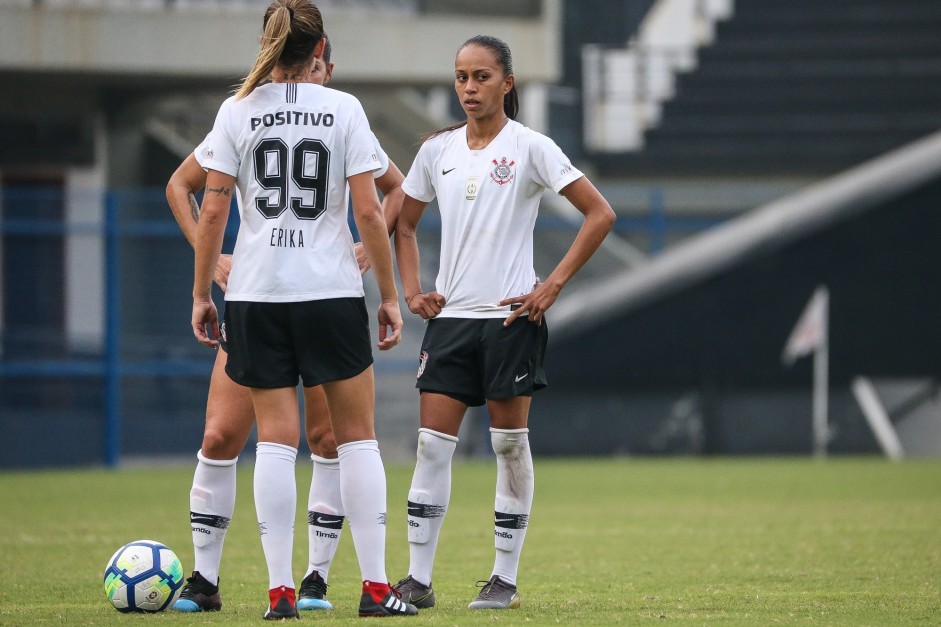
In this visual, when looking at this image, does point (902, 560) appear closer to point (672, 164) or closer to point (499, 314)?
point (499, 314)

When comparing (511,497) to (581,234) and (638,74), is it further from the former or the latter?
(638,74)

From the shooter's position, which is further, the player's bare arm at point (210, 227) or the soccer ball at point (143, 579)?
the soccer ball at point (143, 579)

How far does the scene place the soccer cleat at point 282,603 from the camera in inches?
183


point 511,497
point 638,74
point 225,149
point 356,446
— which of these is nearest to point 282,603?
point 356,446

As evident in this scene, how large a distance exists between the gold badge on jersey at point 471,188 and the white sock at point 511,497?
32.3 inches

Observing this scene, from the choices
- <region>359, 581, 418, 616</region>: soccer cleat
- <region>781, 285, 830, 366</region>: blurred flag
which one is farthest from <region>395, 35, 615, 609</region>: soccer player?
<region>781, 285, 830, 366</region>: blurred flag

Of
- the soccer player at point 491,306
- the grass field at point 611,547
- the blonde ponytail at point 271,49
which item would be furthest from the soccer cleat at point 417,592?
the blonde ponytail at point 271,49

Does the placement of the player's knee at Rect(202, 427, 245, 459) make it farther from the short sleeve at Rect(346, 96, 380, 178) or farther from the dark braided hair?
the dark braided hair

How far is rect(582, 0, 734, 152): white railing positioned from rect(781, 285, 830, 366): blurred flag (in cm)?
1014

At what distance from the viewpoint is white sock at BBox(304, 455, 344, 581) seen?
529 centimetres

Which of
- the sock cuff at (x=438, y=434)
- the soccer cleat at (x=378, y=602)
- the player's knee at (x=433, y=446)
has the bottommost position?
the soccer cleat at (x=378, y=602)

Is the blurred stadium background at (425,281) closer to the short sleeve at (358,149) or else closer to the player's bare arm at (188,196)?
the player's bare arm at (188,196)

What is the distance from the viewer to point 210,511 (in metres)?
5.18

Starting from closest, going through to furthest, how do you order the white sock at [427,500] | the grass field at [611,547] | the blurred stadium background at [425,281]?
the grass field at [611,547] < the white sock at [427,500] < the blurred stadium background at [425,281]
